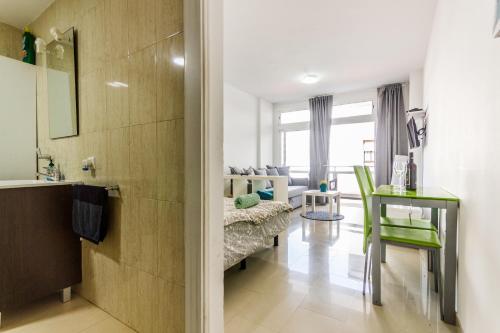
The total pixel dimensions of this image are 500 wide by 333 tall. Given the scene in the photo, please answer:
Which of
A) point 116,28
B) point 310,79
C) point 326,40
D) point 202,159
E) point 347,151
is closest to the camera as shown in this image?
point 202,159

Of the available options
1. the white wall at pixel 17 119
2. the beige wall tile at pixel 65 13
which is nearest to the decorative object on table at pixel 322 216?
the white wall at pixel 17 119

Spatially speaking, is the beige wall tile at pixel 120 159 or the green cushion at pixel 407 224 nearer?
the beige wall tile at pixel 120 159

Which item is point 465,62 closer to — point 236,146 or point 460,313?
point 460,313

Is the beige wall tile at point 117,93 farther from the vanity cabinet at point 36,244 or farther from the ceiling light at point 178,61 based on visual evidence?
the vanity cabinet at point 36,244

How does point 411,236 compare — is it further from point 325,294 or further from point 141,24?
point 141,24

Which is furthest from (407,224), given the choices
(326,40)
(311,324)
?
(326,40)

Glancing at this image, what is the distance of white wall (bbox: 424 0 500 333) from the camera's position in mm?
919

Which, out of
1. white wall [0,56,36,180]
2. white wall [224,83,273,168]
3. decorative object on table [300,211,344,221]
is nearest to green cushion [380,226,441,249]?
decorative object on table [300,211,344,221]

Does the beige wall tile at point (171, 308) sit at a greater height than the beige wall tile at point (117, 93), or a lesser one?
lesser

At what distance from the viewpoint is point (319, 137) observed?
18.8 ft

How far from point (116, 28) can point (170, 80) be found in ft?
1.98

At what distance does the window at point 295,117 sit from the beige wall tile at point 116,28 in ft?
17.3

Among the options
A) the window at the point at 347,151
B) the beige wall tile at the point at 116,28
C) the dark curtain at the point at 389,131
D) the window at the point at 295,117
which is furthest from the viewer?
the window at the point at 295,117

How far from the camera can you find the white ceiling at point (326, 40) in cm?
244
